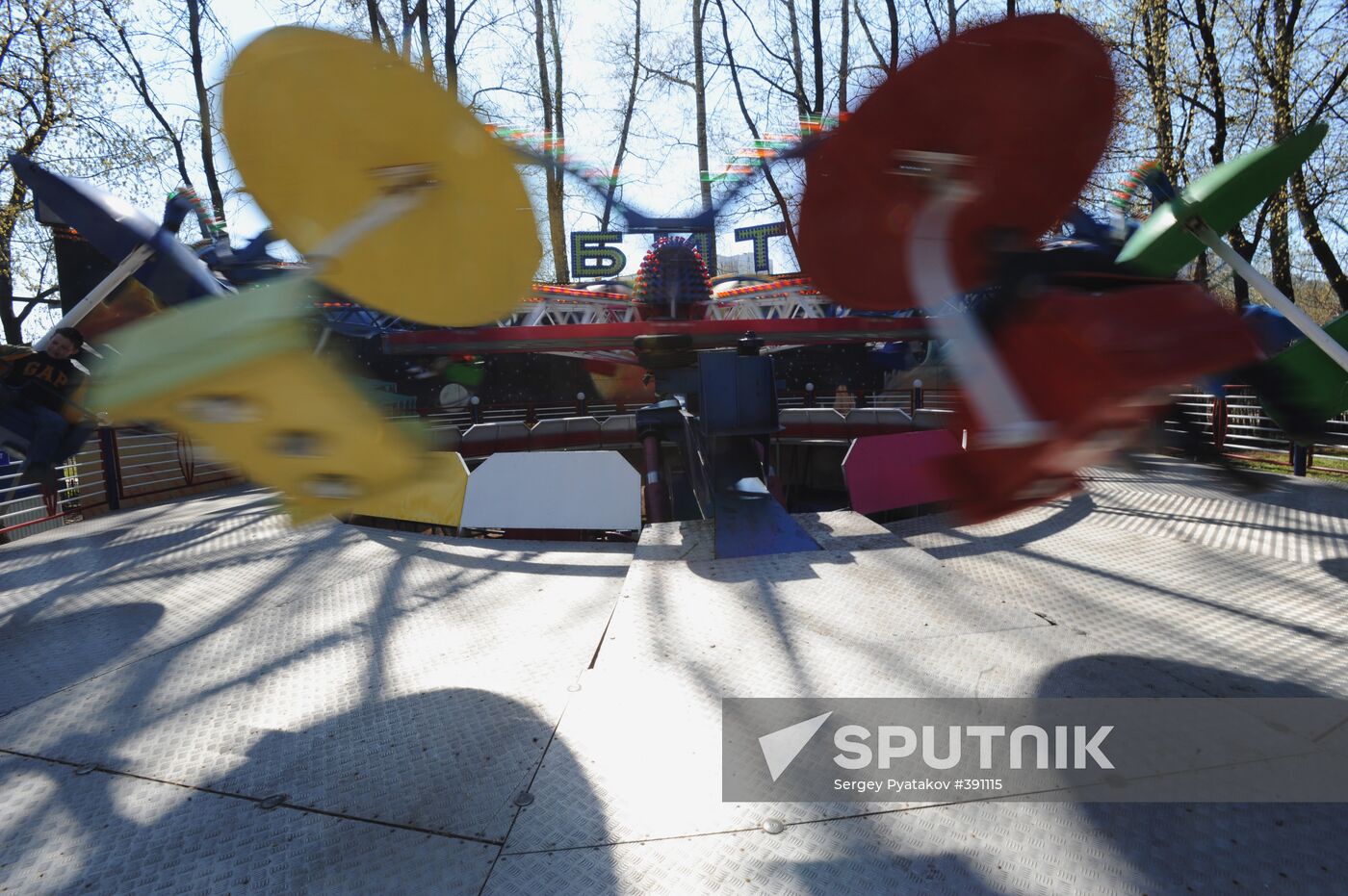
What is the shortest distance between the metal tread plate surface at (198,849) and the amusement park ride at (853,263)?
1.00m

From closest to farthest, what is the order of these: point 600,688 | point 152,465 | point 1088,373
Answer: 1. point 1088,373
2. point 600,688
3. point 152,465

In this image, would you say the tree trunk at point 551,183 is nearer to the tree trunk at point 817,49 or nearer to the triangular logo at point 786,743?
the triangular logo at point 786,743

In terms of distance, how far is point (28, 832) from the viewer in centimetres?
205

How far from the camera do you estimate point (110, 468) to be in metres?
7.89

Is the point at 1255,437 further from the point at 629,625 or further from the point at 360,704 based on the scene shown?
the point at 360,704

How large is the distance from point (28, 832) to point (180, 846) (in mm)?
548

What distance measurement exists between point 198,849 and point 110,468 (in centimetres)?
805

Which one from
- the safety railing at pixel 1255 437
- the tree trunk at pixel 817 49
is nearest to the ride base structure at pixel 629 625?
the safety railing at pixel 1255 437

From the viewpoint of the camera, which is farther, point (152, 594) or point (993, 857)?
point (152, 594)

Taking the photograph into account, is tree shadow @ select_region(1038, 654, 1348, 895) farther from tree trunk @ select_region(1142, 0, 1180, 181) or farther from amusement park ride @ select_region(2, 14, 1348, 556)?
tree trunk @ select_region(1142, 0, 1180, 181)

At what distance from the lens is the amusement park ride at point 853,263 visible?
5.86 ft

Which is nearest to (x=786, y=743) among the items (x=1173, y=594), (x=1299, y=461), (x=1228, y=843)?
(x=1228, y=843)

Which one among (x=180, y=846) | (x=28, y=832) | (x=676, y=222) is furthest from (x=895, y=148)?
(x=28, y=832)

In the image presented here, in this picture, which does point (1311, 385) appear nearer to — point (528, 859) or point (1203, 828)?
point (1203, 828)
